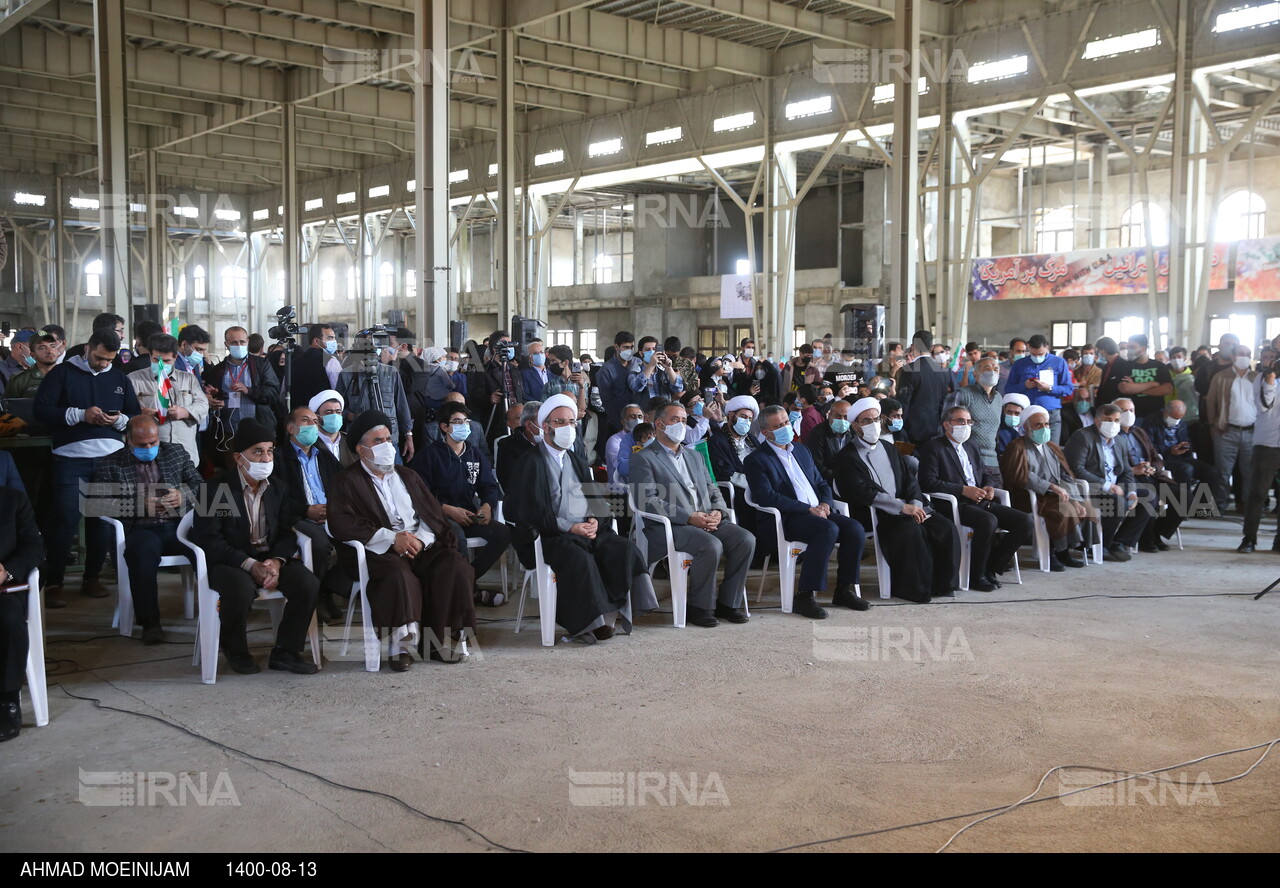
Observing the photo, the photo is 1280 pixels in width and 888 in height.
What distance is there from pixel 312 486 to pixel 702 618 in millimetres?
2228

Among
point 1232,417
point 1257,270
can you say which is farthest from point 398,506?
point 1257,270

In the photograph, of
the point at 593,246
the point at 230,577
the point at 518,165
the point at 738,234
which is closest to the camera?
the point at 230,577

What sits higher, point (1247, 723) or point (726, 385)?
point (726, 385)

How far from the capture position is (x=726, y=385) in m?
10.8

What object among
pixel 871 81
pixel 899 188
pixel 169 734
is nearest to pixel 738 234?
pixel 871 81

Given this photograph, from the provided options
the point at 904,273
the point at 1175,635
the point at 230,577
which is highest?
the point at 904,273

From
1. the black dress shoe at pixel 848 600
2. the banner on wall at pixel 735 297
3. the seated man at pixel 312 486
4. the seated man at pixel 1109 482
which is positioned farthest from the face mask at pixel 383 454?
the banner on wall at pixel 735 297

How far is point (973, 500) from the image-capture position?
7.30 meters

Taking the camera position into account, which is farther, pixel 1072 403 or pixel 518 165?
pixel 518 165

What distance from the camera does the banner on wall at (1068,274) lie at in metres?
19.3

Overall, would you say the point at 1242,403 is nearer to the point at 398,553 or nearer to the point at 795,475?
the point at 795,475

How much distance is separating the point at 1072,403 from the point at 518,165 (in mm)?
16042
